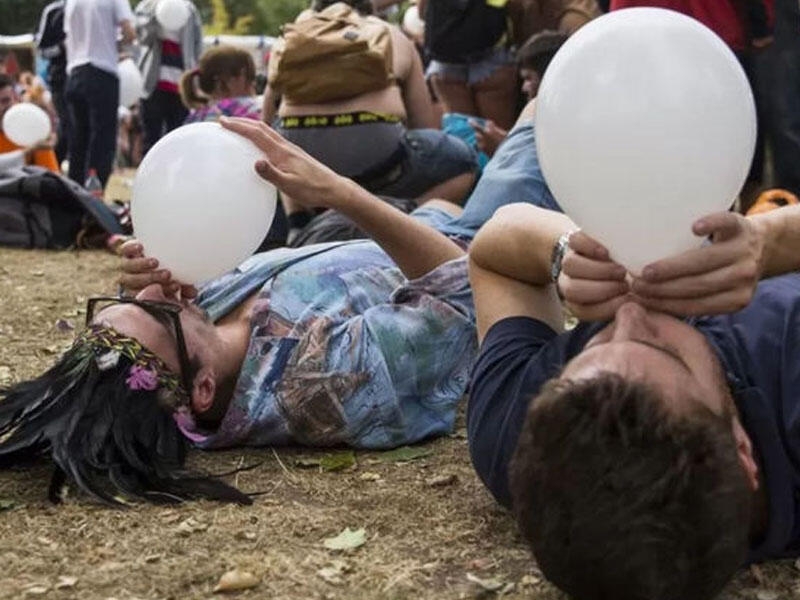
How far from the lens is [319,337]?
3.39 metres

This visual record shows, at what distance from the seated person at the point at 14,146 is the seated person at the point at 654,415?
739 cm

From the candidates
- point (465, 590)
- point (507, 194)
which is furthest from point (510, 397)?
point (507, 194)

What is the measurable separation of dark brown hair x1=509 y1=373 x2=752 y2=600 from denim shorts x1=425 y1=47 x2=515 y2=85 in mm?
4670

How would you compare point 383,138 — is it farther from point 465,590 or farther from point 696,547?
point 696,547

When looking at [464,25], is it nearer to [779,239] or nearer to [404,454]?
[404,454]

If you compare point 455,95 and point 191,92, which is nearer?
point 455,95

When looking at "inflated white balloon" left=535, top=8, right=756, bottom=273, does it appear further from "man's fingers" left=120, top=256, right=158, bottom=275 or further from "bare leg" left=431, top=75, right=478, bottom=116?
"bare leg" left=431, top=75, right=478, bottom=116

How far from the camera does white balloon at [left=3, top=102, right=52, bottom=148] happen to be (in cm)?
917

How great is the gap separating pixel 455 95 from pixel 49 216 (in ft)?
8.83

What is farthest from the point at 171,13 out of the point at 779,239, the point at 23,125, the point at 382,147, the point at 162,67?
the point at 779,239

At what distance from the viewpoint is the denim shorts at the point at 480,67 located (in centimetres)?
657

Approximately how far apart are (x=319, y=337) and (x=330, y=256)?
420 millimetres

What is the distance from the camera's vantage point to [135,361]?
3143mm

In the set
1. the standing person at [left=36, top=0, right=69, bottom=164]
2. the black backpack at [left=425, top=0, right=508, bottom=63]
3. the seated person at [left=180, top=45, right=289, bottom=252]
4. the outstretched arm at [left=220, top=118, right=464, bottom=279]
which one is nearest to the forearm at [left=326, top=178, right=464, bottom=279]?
the outstretched arm at [left=220, top=118, right=464, bottom=279]
